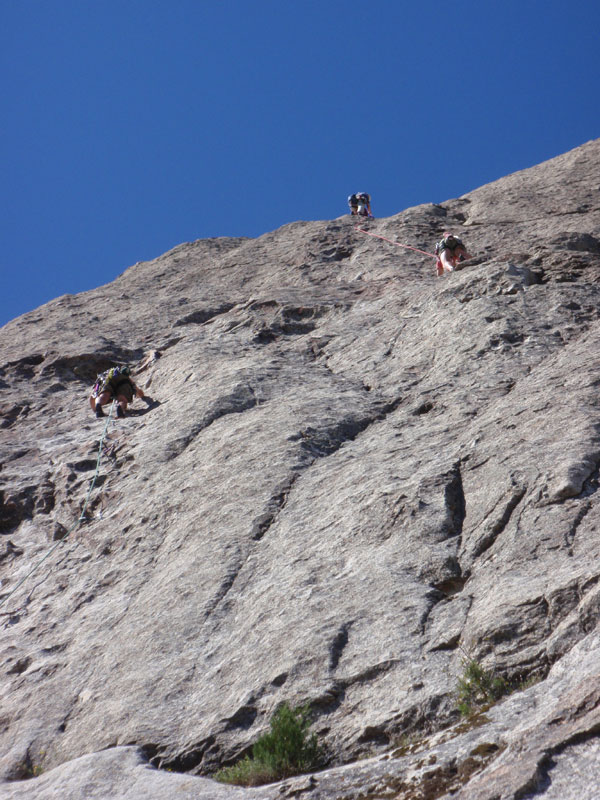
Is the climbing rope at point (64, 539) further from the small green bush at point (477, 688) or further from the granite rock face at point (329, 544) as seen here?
the small green bush at point (477, 688)

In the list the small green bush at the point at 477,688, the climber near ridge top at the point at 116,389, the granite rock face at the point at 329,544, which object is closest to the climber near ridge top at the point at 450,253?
the granite rock face at the point at 329,544

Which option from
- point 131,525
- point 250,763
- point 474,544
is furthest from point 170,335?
point 250,763

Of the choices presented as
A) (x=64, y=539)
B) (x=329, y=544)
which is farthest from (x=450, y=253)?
(x=329, y=544)

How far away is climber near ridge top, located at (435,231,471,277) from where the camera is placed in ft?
49.6

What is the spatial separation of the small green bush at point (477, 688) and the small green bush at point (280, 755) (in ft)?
3.42

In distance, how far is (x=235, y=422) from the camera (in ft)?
36.1

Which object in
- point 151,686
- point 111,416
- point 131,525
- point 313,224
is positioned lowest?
point 151,686

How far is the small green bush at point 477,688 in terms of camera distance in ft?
16.8

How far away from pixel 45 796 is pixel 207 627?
210 cm

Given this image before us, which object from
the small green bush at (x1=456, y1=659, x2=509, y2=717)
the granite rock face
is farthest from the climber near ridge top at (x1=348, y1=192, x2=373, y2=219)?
the small green bush at (x1=456, y1=659, x2=509, y2=717)

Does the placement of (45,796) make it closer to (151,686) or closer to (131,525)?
(151,686)

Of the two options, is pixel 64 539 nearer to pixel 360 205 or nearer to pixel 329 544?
pixel 329 544

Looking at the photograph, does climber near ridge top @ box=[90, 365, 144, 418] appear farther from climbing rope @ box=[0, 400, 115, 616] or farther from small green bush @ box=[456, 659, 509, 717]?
small green bush @ box=[456, 659, 509, 717]

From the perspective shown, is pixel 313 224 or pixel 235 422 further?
pixel 313 224
